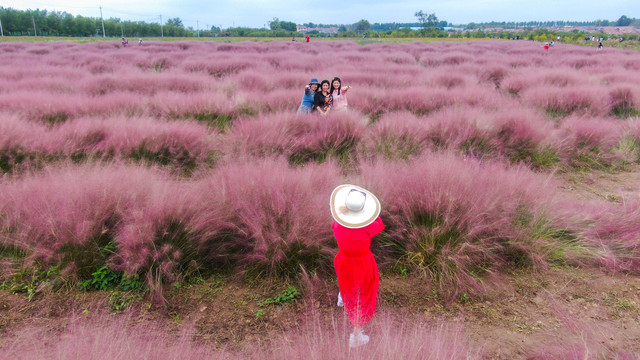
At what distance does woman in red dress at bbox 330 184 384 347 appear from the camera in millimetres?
1589

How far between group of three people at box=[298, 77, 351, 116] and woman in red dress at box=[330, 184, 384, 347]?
4104mm

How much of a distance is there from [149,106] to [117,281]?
474 cm

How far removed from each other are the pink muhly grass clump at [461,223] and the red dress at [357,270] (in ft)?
2.52

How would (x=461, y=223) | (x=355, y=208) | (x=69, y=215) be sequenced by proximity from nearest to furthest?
(x=355, y=208) → (x=69, y=215) → (x=461, y=223)

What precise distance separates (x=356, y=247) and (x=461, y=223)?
1133mm

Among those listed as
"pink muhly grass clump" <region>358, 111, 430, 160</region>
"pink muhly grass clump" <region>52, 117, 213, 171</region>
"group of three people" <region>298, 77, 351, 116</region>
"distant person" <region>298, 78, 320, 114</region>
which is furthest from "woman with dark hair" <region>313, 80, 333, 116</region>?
"pink muhly grass clump" <region>52, 117, 213, 171</region>

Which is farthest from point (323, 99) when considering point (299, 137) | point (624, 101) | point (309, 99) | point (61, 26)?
point (61, 26)

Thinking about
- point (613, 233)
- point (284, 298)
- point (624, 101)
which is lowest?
point (284, 298)

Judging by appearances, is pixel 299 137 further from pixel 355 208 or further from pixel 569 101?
pixel 569 101

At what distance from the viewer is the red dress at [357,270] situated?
5.57ft

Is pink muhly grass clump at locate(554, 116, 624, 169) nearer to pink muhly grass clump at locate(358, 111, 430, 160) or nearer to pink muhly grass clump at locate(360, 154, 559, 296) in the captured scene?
pink muhly grass clump at locate(358, 111, 430, 160)

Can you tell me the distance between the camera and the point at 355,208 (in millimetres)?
1562

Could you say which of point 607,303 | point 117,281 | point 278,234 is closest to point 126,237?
point 117,281

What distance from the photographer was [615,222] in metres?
2.83
